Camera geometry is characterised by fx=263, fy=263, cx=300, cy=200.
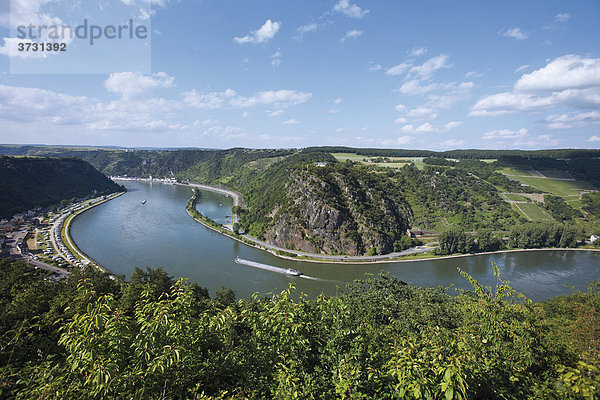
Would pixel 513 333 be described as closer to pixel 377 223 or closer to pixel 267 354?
pixel 267 354

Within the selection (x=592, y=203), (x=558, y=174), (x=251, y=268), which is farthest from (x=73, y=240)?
(x=558, y=174)

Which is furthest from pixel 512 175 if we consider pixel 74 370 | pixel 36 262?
pixel 36 262

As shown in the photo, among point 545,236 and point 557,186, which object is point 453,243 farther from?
point 557,186

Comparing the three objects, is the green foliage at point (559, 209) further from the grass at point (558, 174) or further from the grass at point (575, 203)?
the grass at point (558, 174)

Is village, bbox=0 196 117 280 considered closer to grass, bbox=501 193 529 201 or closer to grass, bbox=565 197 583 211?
grass, bbox=501 193 529 201

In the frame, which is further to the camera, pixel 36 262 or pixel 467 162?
pixel 467 162

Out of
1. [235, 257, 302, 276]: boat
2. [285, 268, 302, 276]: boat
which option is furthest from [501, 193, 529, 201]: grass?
[235, 257, 302, 276]: boat
